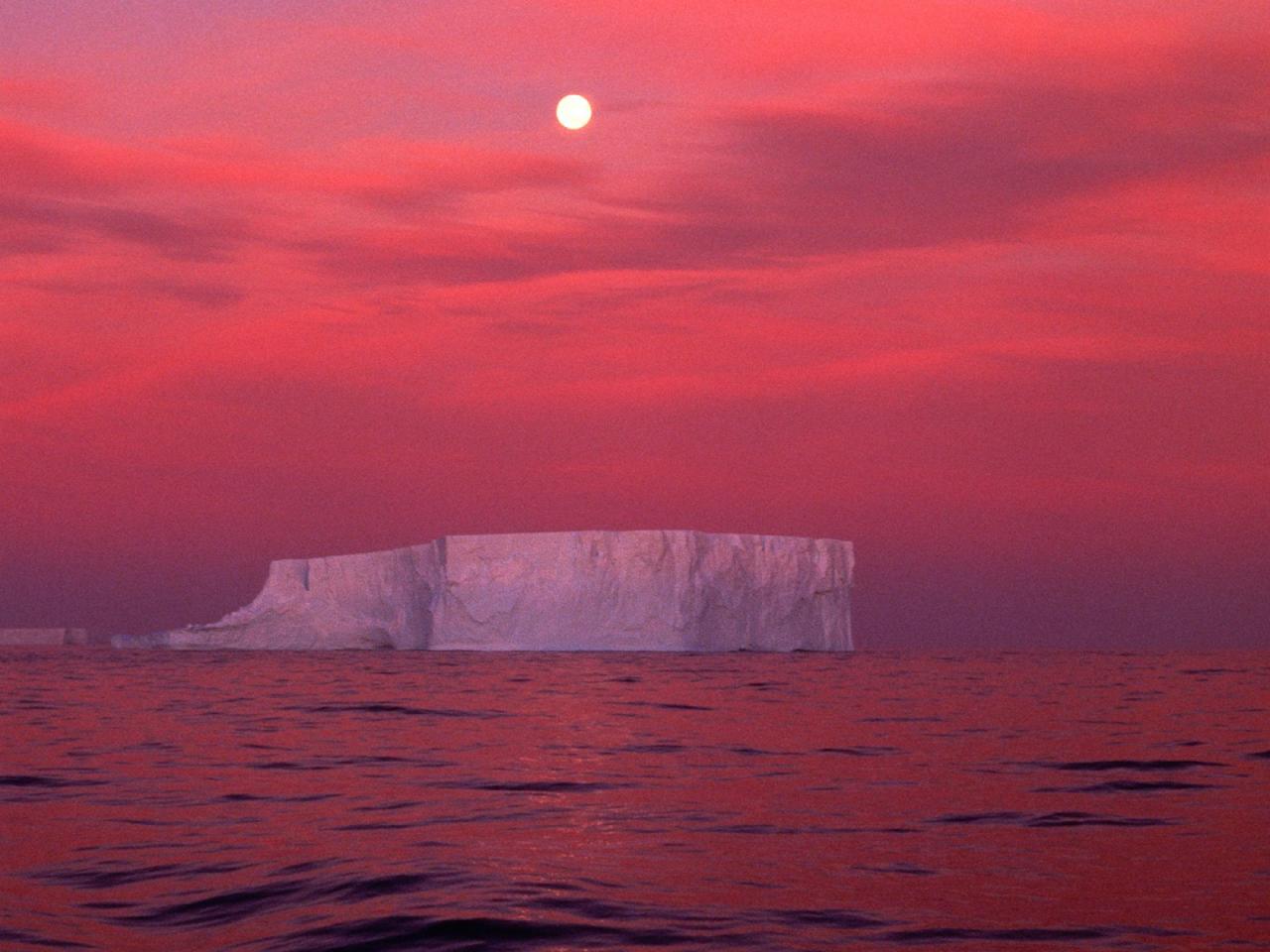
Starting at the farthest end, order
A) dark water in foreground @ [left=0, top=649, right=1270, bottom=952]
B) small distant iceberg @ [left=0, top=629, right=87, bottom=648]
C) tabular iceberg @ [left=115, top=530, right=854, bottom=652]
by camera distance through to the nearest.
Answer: small distant iceberg @ [left=0, top=629, right=87, bottom=648]
tabular iceberg @ [left=115, top=530, right=854, bottom=652]
dark water in foreground @ [left=0, top=649, right=1270, bottom=952]

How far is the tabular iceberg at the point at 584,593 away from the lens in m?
37.3

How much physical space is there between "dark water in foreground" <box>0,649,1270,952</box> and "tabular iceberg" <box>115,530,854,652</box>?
21.8 meters

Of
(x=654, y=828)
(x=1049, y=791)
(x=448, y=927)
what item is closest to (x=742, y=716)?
(x=1049, y=791)

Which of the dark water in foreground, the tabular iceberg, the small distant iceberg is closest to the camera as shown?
the dark water in foreground

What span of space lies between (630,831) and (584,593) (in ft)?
100

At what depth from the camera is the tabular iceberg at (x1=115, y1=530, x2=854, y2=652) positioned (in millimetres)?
37312

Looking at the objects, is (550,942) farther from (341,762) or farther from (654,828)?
(341,762)

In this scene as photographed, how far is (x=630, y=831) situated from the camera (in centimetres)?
691

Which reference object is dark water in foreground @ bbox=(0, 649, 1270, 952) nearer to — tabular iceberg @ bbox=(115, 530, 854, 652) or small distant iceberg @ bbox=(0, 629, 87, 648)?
tabular iceberg @ bbox=(115, 530, 854, 652)

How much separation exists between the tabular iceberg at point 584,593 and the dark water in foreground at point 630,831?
21835 millimetres

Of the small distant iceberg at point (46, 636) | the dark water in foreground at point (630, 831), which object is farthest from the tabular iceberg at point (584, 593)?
the small distant iceberg at point (46, 636)

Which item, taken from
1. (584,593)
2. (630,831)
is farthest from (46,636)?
(630,831)

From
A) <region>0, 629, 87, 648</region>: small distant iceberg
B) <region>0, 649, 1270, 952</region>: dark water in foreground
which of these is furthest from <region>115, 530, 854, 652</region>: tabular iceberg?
<region>0, 629, 87, 648</region>: small distant iceberg

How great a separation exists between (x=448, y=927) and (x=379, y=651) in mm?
40132
